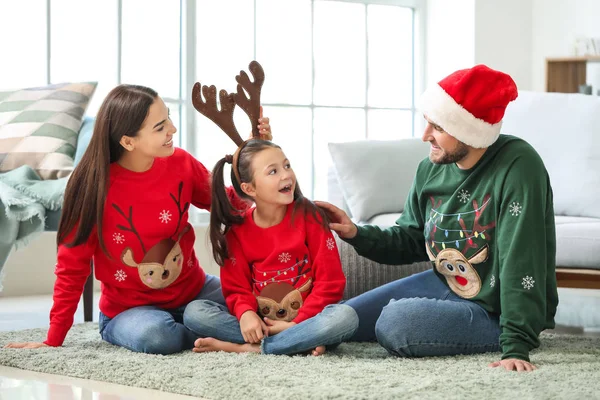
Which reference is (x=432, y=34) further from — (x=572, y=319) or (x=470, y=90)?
(x=470, y=90)

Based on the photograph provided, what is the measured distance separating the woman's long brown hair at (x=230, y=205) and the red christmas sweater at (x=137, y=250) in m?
0.08

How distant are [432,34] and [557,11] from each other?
69 centimetres

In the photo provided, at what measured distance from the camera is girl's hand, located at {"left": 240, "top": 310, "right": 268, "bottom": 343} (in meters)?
2.06

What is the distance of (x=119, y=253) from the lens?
2.21 metres

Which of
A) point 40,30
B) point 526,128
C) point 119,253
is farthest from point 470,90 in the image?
point 40,30

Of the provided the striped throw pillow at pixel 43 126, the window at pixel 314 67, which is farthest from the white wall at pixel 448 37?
the striped throw pillow at pixel 43 126

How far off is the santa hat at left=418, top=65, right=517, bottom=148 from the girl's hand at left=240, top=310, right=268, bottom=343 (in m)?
0.63

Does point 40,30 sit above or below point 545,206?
above

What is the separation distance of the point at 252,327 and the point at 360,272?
0.62 metres

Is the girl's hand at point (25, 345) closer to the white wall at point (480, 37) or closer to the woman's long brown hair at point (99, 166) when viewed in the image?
the woman's long brown hair at point (99, 166)

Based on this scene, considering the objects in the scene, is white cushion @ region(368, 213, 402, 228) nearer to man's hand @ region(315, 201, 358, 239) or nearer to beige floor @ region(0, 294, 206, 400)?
man's hand @ region(315, 201, 358, 239)

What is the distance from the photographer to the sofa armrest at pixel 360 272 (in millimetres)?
2586

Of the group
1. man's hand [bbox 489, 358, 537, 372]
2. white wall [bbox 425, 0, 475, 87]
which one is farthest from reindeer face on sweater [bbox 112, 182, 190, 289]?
white wall [bbox 425, 0, 475, 87]

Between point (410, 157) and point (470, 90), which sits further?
point (410, 157)
